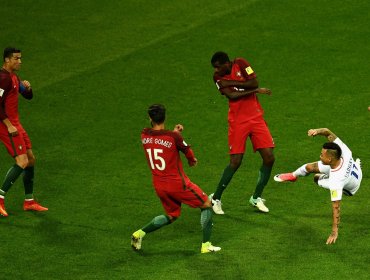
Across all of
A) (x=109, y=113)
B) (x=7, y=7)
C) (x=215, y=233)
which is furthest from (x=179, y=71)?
(x=215, y=233)

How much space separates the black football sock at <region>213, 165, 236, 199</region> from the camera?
13.6 meters

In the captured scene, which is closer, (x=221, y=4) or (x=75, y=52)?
(x=75, y=52)

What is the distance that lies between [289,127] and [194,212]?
3597mm

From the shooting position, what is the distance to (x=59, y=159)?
1594 cm

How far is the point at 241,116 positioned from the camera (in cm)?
1355

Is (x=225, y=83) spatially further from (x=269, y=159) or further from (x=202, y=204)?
(x=202, y=204)

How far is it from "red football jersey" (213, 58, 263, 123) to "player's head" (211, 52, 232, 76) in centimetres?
7

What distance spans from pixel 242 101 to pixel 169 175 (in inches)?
79.0

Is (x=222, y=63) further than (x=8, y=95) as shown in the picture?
No

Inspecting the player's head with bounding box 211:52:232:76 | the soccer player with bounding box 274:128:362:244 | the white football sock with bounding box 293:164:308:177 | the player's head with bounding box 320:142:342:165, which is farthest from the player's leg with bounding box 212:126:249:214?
the player's head with bounding box 320:142:342:165

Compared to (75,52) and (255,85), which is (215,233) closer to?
(255,85)

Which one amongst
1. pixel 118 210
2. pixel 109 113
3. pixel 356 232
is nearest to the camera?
pixel 356 232

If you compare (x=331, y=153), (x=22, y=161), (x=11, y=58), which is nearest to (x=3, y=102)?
(x=11, y=58)

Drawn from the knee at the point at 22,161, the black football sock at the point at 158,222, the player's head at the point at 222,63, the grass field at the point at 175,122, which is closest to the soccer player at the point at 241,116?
the player's head at the point at 222,63
